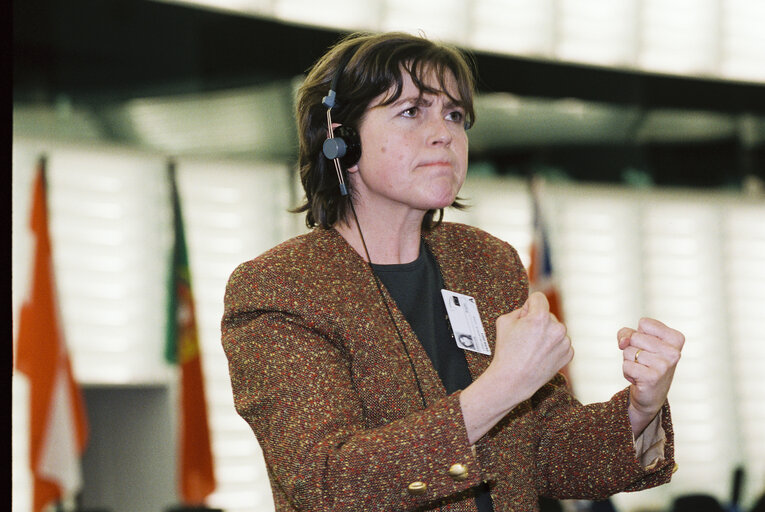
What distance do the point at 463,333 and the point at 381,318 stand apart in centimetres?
16

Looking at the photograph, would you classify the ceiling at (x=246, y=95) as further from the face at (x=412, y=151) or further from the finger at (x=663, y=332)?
the finger at (x=663, y=332)

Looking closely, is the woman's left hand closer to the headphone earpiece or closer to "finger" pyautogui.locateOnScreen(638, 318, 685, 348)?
"finger" pyautogui.locateOnScreen(638, 318, 685, 348)

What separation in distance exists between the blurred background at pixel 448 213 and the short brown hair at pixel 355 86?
11.3 feet

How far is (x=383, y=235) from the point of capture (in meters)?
1.68

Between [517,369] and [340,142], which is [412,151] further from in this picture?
[517,369]

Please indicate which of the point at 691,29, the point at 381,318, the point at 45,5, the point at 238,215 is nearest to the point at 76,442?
the point at 238,215

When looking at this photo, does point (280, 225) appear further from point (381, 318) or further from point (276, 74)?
point (381, 318)

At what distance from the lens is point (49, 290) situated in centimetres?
481

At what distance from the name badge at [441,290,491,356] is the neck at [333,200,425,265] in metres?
0.12

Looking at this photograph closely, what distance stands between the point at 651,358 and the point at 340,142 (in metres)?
0.65

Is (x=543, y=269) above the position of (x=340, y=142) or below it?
below

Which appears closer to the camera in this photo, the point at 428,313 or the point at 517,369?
the point at 517,369

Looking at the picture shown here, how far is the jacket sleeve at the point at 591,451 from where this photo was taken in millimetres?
1575

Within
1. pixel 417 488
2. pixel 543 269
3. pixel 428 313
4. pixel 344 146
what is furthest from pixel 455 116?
pixel 543 269
